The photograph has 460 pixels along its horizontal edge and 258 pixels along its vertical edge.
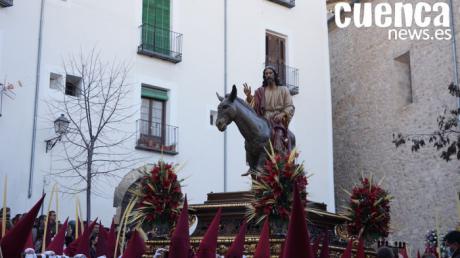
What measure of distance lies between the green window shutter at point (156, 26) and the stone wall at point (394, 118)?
6358 mm

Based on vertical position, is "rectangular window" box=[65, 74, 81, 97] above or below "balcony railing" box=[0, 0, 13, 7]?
below

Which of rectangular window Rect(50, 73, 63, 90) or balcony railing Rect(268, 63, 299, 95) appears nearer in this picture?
rectangular window Rect(50, 73, 63, 90)

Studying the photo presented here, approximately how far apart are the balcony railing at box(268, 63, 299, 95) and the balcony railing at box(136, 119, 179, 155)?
14.0 ft

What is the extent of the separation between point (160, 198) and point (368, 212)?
2.55 meters

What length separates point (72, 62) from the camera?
52.1 feet

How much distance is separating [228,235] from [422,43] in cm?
1480

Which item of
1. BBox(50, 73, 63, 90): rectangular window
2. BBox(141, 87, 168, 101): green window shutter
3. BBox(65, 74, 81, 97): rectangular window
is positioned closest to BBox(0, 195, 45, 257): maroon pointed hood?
BBox(50, 73, 63, 90): rectangular window

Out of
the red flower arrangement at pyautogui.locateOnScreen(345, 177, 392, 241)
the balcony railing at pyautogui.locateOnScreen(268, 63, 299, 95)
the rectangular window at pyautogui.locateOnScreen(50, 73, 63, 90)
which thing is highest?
the balcony railing at pyautogui.locateOnScreen(268, 63, 299, 95)

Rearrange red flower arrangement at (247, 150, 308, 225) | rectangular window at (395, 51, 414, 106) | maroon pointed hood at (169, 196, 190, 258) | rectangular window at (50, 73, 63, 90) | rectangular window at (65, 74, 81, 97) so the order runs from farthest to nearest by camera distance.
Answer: rectangular window at (395, 51, 414, 106), rectangular window at (65, 74, 81, 97), rectangular window at (50, 73, 63, 90), red flower arrangement at (247, 150, 308, 225), maroon pointed hood at (169, 196, 190, 258)

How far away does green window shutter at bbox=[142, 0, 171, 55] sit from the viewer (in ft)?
56.9

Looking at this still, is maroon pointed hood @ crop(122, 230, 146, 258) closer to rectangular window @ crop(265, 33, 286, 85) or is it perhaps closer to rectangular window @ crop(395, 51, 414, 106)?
rectangular window @ crop(265, 33, 286, 85)

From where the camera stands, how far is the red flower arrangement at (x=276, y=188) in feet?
22.7

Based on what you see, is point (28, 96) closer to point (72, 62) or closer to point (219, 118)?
point (72, 62)

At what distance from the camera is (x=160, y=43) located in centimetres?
1752
